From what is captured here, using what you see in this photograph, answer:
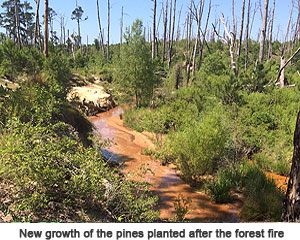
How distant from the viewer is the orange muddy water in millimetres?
4285

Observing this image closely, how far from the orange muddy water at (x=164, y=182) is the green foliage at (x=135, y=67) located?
301 centimetres

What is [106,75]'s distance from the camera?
2236cm

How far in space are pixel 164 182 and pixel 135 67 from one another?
7686mm

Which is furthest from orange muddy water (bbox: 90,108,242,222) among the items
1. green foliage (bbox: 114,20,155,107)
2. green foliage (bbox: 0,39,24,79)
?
green foliage (bbox: 0,39,24,79)

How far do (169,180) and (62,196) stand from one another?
3479 millimetres

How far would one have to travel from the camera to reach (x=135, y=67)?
1199cm

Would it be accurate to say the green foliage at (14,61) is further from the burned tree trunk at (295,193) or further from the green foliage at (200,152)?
the burned tree trunk at (295,193)

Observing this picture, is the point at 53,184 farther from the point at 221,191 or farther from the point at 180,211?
the point at 221,191

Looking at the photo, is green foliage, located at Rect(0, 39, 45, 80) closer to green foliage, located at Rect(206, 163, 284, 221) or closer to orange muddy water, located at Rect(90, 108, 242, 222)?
orange muddy water, located at Rect(90, 108, 242, 222)

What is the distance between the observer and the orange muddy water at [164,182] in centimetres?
429

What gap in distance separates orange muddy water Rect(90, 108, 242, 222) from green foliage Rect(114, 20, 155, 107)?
9.87 ft

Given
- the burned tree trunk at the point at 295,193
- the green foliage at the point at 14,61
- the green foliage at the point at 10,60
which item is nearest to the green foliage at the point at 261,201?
the burned tree trunk at the point at 295,193
